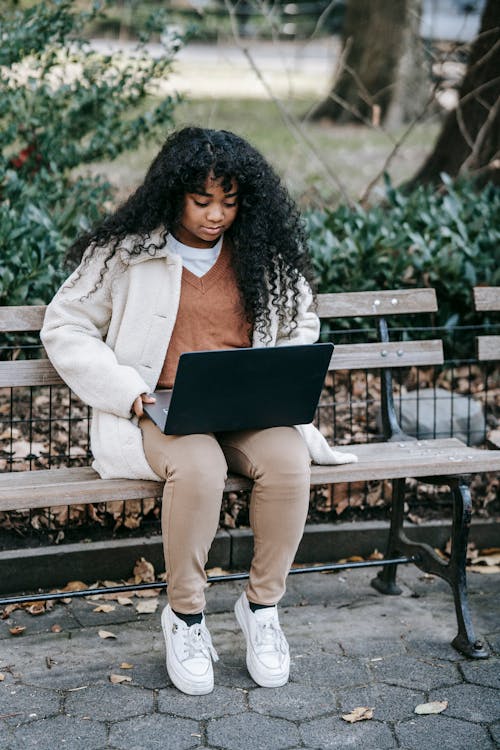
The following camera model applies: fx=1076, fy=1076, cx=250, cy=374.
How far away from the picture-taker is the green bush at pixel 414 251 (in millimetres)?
5273

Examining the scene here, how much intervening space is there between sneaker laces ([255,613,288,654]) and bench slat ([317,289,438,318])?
4.03 feet

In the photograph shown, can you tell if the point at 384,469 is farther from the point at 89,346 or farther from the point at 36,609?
the point at 36,609

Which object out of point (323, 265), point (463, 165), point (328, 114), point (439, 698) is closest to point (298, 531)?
point (439, 698)

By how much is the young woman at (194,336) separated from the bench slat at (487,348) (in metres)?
0.78

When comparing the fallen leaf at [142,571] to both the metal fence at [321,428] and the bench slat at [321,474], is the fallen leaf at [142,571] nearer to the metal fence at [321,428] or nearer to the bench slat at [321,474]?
the metal fence at [321,428]

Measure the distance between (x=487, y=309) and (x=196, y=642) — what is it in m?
1.82

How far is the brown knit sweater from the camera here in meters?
3.68

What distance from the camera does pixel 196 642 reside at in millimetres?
3432

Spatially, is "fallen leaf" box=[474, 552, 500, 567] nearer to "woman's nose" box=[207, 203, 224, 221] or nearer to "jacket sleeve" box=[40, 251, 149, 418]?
"jacket sleeve" box=[40, 251, 149, 418]

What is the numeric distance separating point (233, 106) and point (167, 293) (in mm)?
14274

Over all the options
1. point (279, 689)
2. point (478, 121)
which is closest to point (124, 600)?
point (279, 689)

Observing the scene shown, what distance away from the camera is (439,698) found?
3424mm

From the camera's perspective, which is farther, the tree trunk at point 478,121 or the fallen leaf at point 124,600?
the tree trunk at point 478,121

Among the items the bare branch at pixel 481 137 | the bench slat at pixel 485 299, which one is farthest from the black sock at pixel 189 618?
the bare branch at pixel 481 137
